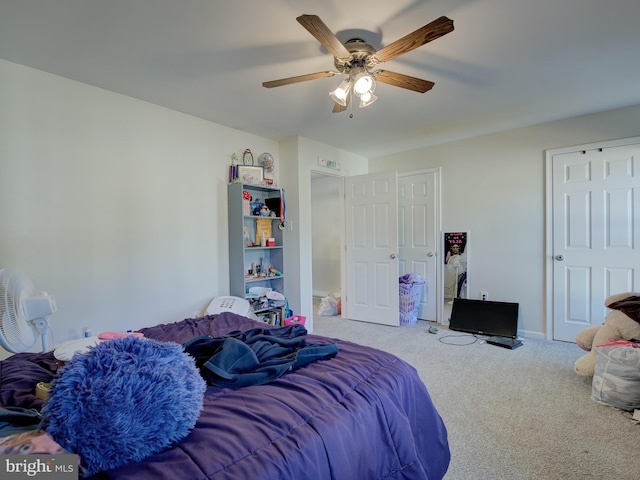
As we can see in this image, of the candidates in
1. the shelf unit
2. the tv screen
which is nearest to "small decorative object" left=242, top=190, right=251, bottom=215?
the shelf unit

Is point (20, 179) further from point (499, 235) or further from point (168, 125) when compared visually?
point (499, 235)

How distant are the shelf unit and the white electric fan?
1.95m

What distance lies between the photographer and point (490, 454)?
1.69m

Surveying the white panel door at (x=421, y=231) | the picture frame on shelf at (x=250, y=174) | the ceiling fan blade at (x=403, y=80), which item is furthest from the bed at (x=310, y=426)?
the white panel door at (x=421, y=231)

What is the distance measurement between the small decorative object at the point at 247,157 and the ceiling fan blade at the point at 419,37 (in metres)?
2.13

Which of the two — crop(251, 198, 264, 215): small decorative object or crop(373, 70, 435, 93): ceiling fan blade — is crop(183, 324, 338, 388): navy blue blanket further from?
crop(251, 198, 264, 215): small decorative object

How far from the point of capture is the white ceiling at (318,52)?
1.69 metres

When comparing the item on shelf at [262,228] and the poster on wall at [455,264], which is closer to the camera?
the item on shelf at [262,228]

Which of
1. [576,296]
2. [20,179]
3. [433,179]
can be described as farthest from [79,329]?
[576,296]

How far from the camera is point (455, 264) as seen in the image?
4.10 metres

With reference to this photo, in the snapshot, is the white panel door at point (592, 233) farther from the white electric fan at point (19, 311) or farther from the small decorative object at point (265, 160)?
the white electric fan at point (19, 311)

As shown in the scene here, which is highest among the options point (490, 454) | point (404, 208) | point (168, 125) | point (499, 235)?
point (168, 125)

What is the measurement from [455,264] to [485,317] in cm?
74

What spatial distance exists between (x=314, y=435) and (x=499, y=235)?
3.71 m
